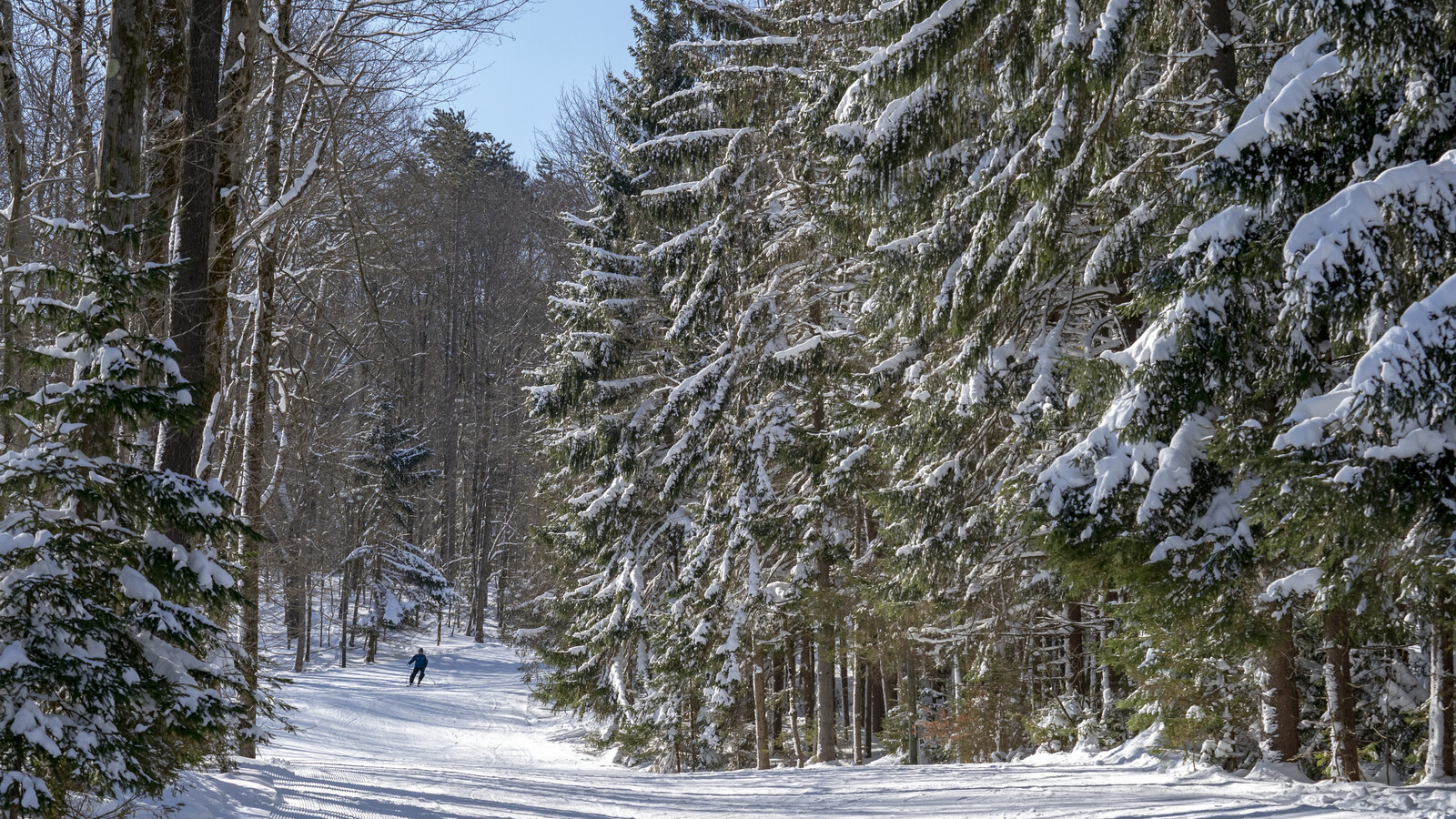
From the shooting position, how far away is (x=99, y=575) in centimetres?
493

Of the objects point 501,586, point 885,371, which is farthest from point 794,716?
point 501,586

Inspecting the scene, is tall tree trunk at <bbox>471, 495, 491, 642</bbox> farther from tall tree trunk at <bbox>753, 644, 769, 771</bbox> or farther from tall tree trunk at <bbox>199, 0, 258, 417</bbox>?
tall tree trunk at <bbox>199, 0, 258, 417</bbox>

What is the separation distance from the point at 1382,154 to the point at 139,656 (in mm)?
7169

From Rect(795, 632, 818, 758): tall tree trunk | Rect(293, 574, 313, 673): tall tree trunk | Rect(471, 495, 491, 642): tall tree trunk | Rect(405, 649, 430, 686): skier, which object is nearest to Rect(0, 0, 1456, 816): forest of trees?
Rect(795, 632, 818, 758): tall tree trunk

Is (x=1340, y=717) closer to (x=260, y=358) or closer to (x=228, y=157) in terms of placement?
(x=228, y=157)

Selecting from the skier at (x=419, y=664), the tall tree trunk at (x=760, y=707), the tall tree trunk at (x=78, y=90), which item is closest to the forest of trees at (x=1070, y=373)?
the tall tree trunk at (x=760, y=707)

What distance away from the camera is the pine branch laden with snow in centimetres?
436

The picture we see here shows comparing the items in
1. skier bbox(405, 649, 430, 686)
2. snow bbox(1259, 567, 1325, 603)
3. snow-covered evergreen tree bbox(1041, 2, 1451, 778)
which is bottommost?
skier bbox(405, 649, 430, 686)

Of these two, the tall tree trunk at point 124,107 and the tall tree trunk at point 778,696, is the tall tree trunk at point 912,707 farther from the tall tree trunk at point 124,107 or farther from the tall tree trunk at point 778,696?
the tall tree trunk at point 124,107

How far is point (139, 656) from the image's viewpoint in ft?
16.0

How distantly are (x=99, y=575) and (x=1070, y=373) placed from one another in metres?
6.52

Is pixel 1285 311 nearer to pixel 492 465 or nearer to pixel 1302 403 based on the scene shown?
pixel 1302 403

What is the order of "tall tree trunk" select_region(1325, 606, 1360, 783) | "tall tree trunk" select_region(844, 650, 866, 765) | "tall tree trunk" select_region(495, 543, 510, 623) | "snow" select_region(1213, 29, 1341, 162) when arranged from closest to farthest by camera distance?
"snow" select_region(1213, 29, 1341, 162)
"tall tree trunk" select_region(1325, 606, 1360, 783)
"tall tree trunk" select_region(844, 650, 866, 765)
"tall tree trunk" select_region(495, 543, 510, 623)

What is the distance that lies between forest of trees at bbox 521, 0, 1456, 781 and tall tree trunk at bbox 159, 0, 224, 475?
5.32 metres
